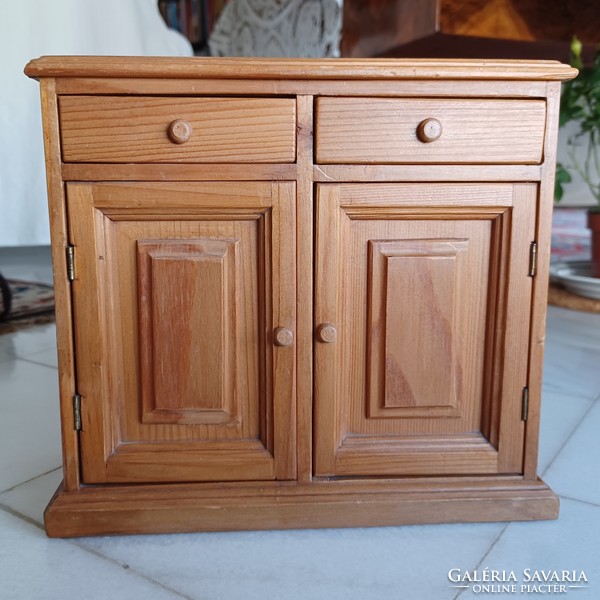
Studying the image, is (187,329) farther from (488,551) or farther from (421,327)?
(488,551)

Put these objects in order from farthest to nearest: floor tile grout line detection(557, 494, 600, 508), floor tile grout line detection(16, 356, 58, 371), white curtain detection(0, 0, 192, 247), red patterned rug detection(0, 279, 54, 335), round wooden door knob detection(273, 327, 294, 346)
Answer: red patterned rug detection(0, 279, 54, 335), white curtain detection(0, 0, 192, 247), floor tile grout line detection(16, 356, 58, 371), floor tile grout line detection(557, 494, 600, 508), round wooden door knob detection(273, 327, 294, 346)

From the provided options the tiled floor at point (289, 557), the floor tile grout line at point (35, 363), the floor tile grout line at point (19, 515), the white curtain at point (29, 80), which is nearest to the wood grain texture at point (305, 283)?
the tiled floor at point (289, 557)

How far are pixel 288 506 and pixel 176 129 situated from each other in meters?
0.53

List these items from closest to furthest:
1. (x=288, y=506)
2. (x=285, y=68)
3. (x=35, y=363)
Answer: (x=285, y=68) → (x=288, y=506) → (x=35, y=363)

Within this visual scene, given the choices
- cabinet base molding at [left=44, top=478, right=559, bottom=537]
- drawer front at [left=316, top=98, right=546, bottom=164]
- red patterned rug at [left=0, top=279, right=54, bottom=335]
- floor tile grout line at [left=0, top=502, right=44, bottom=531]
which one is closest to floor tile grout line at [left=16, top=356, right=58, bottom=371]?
red patterned rug at [left=0, top=279, right=54, bottom=335]

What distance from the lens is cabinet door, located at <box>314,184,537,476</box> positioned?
91 cm

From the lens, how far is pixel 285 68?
33.3 inches

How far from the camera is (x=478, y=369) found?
3.18ft

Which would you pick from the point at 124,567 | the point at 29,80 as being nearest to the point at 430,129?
the point at 124,567

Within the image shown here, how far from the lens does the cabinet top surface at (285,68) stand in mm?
832

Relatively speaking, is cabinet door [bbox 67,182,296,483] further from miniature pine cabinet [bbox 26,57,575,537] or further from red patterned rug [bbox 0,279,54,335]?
red patterned rug [bbox 0,279,54,335]

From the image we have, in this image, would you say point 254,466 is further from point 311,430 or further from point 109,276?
point 109,276

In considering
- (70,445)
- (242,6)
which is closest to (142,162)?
(70,445)

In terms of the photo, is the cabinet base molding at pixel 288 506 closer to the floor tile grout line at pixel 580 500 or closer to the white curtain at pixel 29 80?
the floor tile grout line at pixel 580 500
